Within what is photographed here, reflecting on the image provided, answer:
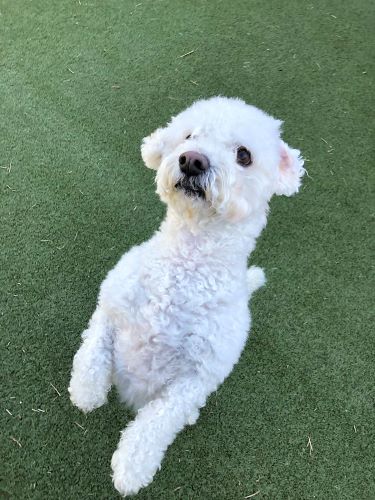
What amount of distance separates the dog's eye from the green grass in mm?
1119

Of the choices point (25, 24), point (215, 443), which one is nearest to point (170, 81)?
point (25, 24)

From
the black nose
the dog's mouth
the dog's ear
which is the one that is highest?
the black nose

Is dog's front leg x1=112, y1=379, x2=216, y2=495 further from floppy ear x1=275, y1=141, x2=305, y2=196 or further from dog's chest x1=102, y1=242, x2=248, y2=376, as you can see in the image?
floppy ear x1=275, y1=141, x2=305, y2=196

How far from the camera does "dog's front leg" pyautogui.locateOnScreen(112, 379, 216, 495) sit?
1.79 m

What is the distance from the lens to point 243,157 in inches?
69.7

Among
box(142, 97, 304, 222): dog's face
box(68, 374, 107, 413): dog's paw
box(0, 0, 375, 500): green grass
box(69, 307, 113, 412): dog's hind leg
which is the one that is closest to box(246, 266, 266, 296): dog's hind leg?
box(0, 0, 375, 500): green grass

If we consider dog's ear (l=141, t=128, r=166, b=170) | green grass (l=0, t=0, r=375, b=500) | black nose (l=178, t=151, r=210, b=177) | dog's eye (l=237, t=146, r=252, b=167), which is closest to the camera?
black nose (l=178, t=151, r=210, b=177)

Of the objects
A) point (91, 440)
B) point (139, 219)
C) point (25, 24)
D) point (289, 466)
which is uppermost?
point (25, 24)

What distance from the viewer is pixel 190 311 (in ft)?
6.07

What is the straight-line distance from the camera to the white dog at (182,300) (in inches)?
69.8

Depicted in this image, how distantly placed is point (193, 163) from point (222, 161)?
110 mm

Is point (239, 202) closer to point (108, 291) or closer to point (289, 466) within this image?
point (108, 291)

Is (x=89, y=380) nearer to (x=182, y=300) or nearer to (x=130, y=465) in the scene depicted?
(x=130, y=465)

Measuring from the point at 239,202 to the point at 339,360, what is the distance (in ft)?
4.34
